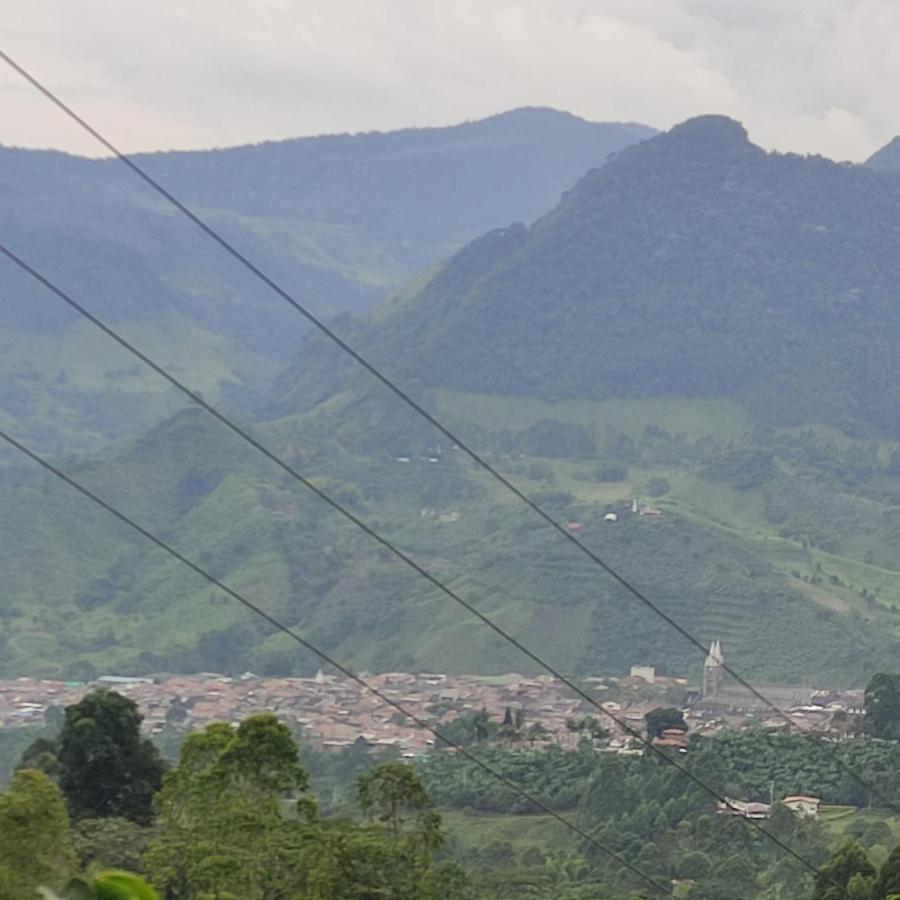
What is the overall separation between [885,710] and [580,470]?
6407 cm

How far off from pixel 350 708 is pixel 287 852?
5274 cm

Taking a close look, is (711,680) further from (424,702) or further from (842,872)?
(842,872)

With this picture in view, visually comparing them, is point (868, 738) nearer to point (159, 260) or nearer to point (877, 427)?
point (877, 427)

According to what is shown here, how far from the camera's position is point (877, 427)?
12325cm

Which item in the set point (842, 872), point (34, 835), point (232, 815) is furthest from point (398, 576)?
point (34, 835)

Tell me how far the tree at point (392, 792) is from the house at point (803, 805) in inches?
879

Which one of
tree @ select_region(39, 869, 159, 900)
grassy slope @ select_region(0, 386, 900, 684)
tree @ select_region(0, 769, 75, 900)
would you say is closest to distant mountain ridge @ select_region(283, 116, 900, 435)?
grassy slope @ select_region(0, 386, 900, 684)

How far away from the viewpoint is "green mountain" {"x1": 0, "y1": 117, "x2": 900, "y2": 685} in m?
82.3

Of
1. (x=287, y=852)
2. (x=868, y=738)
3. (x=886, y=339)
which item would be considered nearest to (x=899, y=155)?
(x=886, y=339)

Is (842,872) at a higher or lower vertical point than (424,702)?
higher

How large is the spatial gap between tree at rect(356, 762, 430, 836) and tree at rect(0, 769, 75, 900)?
3179 millimetres

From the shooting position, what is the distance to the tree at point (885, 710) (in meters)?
46.5

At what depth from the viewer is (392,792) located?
17.7 metres

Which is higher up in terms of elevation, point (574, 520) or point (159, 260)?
point (159, 260)
